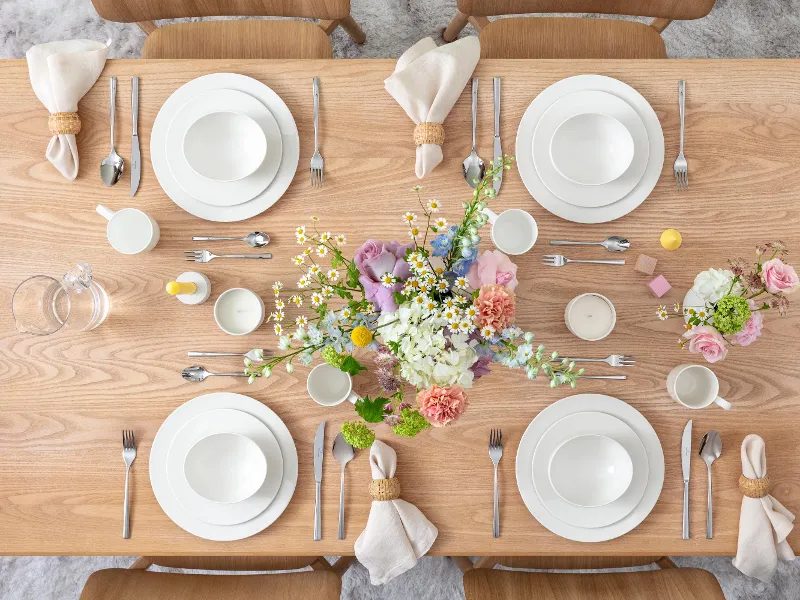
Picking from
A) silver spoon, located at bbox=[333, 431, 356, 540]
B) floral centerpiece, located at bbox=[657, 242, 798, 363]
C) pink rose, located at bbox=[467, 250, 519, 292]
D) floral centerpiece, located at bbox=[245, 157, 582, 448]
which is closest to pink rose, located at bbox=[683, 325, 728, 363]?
floral centerpiece, located at bbox=[657, 242, 798, 363]

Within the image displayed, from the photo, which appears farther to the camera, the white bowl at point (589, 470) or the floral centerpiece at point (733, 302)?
the white bowl at point (589, 470)

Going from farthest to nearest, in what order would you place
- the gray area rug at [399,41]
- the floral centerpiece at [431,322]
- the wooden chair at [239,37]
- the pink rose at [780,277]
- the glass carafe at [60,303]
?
the gray area rug at [399,41] → the wooden chair at [239,37] → the glass carafe at [60,303] → the pink rose at [780,277] → the floral centerpiece at [431,322]

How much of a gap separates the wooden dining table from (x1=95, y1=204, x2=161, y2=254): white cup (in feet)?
0.15

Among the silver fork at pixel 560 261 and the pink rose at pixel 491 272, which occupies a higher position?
the silver fork at pixel 560 261

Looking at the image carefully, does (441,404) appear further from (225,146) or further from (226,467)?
(225,146)

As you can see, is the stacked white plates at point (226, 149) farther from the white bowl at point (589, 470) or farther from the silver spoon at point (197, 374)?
the white bowl at point (589, 470)

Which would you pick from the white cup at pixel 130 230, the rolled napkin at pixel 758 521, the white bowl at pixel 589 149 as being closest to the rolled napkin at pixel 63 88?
the white cup at pixel 130 230

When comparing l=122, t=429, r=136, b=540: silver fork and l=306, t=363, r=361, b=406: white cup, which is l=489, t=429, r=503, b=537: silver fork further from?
l=122, t=429, r=136, b=540: silver fork

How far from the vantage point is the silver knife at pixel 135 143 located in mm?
1253

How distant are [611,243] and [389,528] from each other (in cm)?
79

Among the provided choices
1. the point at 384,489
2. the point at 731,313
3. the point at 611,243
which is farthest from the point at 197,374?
the point at 731,313

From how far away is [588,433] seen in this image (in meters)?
1.21

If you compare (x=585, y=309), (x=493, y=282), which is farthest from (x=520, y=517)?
(x=493, y=282)

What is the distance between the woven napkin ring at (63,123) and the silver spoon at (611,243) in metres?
1.10
